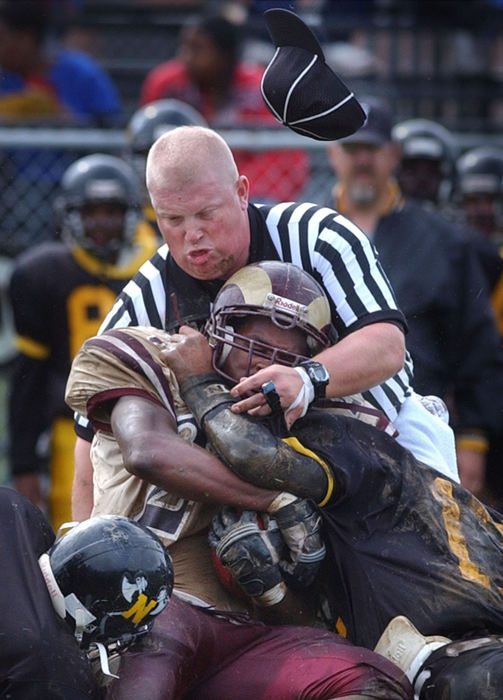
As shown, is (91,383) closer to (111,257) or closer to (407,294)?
(407,294)

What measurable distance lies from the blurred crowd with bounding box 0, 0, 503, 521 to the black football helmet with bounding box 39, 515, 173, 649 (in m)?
2.99

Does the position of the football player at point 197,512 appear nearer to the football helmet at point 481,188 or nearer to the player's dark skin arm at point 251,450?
the player's dark skin arm at point 251,450

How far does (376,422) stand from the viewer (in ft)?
14.2

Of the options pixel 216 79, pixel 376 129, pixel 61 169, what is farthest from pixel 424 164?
pixel 61 169

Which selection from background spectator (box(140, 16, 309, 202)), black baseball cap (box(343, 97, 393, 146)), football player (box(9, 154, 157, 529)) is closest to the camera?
black baseball cap (box(343, 97, 393, 146))

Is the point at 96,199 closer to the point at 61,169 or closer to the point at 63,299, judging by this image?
the point at 63,299

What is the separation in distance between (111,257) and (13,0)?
2706 mm

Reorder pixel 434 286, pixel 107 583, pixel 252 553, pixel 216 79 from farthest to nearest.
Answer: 1. pixel 216 79
2. pixel 434 286
3. pixel 252 553
4. pixel 107 583

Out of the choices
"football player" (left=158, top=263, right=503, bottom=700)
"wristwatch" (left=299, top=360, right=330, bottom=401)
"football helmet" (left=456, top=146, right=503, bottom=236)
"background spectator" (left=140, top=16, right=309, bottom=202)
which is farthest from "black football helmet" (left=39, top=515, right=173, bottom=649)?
"background spectator" (left=140, top=16, right=309, bottom=202)

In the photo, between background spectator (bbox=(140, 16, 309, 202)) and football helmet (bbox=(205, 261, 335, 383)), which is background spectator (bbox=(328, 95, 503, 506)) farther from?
football helmet (bbox=(205, 261, 335, 383))

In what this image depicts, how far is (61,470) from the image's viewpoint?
8.00m

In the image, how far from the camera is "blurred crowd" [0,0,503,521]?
726cm

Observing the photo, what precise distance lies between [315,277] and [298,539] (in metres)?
0.93

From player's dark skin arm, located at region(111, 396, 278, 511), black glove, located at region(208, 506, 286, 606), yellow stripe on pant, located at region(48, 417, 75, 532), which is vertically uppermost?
player's dark skin arm, located at region(111, 396, 278, 511)
